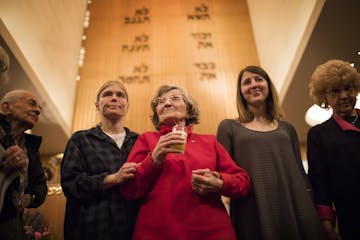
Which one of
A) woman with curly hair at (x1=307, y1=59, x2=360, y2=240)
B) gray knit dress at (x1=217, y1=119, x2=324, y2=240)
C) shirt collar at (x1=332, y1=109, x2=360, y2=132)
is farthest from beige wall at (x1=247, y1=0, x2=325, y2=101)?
gray knit dress at (x1=217, y1=119, x2=324, y2=240)

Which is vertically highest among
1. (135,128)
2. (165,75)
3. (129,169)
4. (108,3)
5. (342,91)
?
(108,3)

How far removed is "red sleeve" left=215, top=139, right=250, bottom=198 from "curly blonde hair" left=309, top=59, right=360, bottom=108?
2.62 ft

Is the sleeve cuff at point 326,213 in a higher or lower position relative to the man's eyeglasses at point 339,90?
lower

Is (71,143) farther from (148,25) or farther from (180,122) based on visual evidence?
(148,25)

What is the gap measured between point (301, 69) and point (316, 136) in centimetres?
191

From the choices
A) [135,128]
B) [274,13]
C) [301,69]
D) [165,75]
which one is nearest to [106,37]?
[165,75]

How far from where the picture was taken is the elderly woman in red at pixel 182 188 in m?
1.24

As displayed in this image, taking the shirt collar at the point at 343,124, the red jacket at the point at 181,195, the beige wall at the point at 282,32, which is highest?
the beige wall at the point at 282,32

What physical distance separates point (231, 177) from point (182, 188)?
0.22 meters

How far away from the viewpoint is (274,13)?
4387mm

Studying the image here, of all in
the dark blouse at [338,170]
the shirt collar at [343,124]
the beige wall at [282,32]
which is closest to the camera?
the dark blouse at [338,170]

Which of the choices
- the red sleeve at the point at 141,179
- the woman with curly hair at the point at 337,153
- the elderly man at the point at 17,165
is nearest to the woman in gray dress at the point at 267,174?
the woman with curly hair at the point at 337,153

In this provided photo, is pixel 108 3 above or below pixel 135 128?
above

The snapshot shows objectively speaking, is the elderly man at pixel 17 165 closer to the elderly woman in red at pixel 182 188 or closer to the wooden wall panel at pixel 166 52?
the elderly woman in red at pixel 182 188
